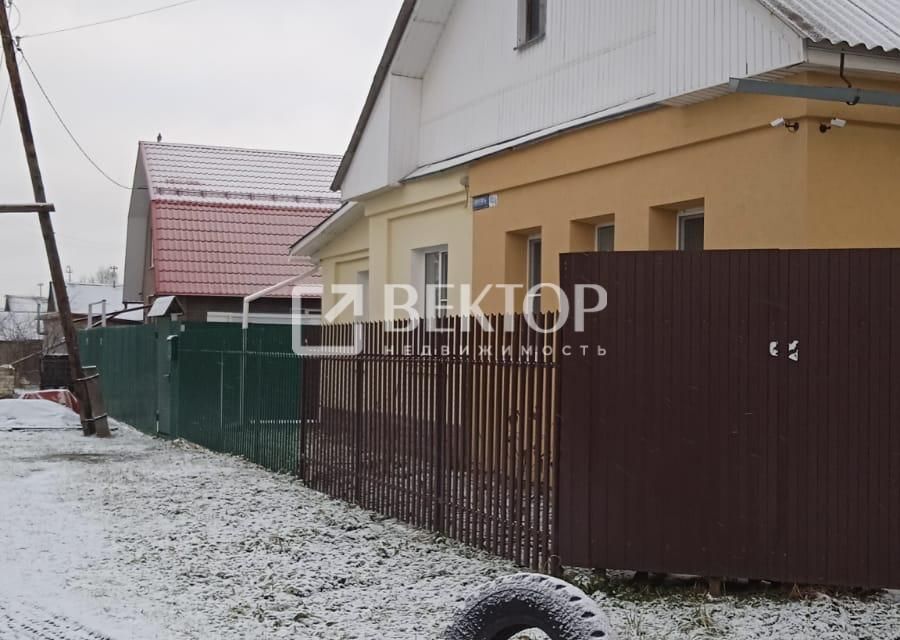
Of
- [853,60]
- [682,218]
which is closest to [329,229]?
[682,218]

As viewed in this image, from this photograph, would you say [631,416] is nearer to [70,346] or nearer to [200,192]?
[70,346]

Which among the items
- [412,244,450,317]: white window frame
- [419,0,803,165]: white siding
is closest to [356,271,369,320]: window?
[412,244,450,317]: white window frame

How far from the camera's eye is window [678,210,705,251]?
988cm

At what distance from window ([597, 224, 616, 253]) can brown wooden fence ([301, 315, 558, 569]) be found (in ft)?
8.73

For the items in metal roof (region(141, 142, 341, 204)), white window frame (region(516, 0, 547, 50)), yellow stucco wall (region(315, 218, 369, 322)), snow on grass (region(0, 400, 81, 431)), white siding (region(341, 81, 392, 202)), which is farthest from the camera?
metal roof (region(141, 142, 341, 204))

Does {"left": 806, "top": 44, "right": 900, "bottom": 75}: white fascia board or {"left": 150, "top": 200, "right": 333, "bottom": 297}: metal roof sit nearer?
{"left": 806, "top": 44, "right": 900, "bottom": 75}: white fascia board

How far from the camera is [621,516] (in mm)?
6898

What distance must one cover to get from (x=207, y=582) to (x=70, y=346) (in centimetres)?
1242

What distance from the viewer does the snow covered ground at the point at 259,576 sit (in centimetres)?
632

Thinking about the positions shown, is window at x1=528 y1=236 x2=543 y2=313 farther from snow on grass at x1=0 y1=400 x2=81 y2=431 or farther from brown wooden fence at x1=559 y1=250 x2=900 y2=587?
snow on grass at x1=0 y1=400 x2=81 y2=431

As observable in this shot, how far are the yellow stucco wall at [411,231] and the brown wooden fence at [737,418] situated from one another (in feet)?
21.3

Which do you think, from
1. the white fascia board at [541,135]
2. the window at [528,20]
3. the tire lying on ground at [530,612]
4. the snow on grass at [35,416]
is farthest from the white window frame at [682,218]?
the snow on grass at [35,416]

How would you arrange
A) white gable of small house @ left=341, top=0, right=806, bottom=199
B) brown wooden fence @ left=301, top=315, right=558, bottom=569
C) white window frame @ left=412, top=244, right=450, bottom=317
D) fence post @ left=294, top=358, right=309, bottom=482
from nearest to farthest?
brown wooden fence @ left=301, top=315, right=558, bottom=569 < white gable of small house @ left=341, top=0, right=806, bottom=199 < fence post @ left=294, top=358, right=309, bottom=482 < white window frame @ left=412, top=244, right=450, bottom=317

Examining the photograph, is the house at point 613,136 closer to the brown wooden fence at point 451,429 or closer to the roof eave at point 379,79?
the roof eave at point 379,79
